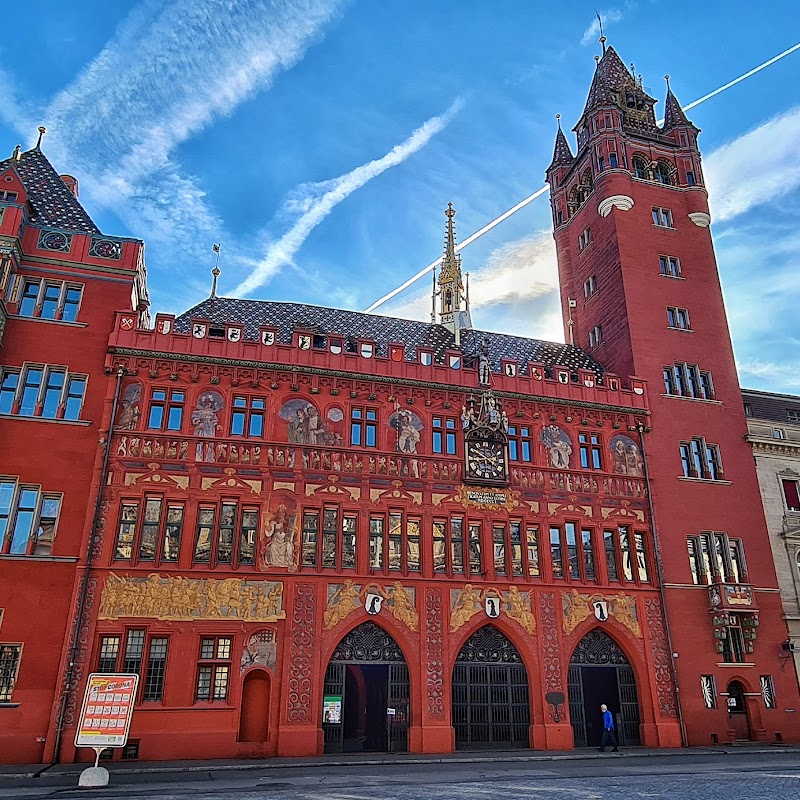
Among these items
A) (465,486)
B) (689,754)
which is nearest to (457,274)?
(465,486)

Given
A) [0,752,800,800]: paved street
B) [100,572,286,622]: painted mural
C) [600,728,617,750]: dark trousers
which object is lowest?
[0,752,800,800]: paved street

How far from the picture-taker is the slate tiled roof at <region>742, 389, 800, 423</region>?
35094mm

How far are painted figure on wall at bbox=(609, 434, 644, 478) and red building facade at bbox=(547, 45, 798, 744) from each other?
2.14 ft

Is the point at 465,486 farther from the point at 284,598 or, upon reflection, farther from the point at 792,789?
the point at 792,789

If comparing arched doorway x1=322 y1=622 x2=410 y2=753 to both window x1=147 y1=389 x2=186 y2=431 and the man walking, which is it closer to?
the man walking

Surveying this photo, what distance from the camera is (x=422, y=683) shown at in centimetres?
2434

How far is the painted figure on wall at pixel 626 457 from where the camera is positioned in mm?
30188

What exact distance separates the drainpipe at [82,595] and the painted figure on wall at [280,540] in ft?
17.9

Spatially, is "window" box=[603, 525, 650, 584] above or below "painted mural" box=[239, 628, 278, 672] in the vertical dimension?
above

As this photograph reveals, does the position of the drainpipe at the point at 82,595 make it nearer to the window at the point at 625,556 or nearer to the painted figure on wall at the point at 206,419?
the painted figure on wall at the point at 206,419

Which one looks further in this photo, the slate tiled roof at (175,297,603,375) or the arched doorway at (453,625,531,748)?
the slate tiled roof at (175,297,603,375)

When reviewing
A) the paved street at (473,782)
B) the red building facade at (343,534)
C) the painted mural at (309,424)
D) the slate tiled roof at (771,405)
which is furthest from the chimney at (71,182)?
the slate tiled roof at (771,405)

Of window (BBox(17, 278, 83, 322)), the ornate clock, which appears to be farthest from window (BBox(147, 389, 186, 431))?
the ornate clock

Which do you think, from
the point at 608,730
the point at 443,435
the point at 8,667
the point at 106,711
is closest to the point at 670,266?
the point at 443,435
